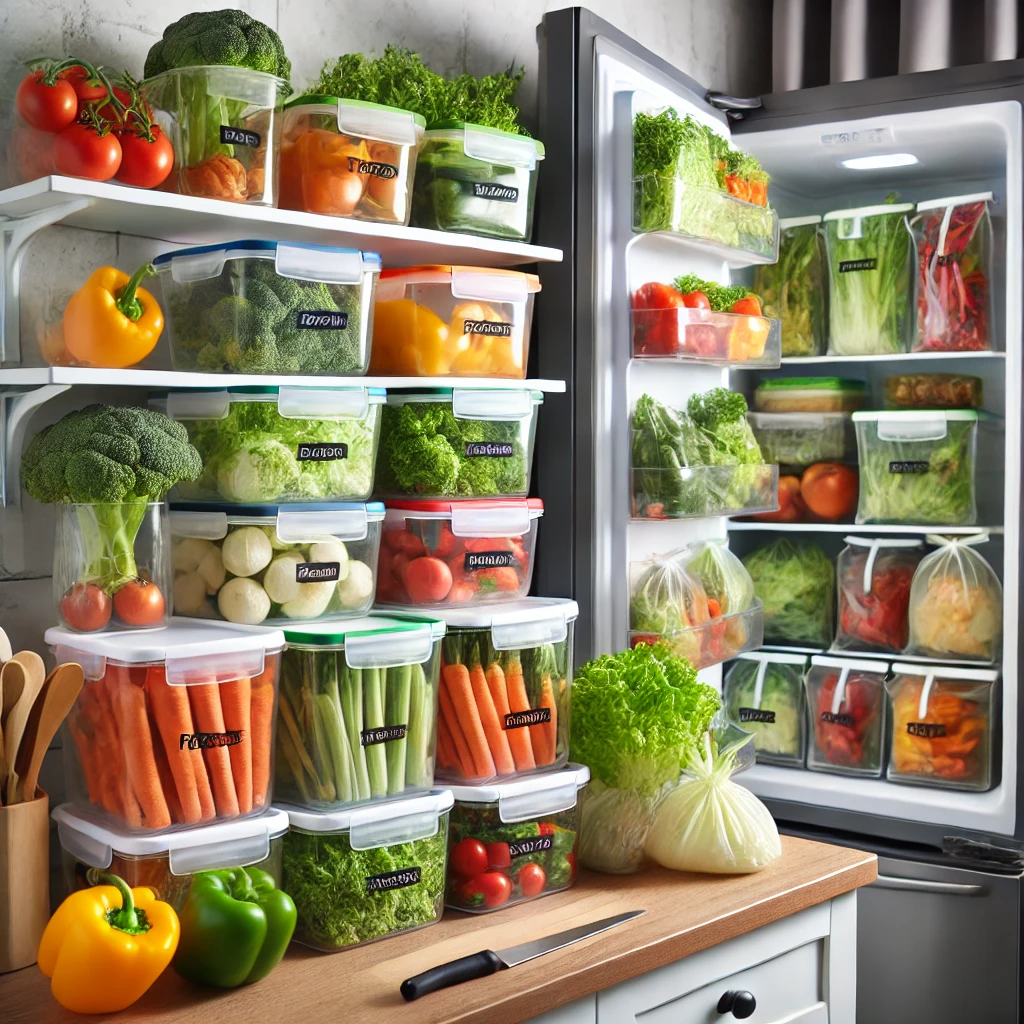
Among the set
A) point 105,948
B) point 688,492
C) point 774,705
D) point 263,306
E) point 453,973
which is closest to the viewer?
point 105,948

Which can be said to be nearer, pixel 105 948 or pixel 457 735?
pixel 105 948

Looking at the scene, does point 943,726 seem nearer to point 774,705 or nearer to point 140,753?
point 774,705

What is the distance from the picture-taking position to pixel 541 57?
2369mm

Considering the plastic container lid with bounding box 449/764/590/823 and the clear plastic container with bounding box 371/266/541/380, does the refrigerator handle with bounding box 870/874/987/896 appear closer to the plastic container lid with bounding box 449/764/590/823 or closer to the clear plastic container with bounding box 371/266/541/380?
the plastic container lid with bounding box 449/764/590/823

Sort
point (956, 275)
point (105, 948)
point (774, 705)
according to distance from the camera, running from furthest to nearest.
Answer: point (774, 705) → point (956, 275) → point (105, 948)

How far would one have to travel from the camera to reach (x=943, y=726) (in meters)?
2.86

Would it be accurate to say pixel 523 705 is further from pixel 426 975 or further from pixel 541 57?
pixel 541 57

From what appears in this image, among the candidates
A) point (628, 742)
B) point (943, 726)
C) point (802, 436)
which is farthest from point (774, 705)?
point (628, 742)

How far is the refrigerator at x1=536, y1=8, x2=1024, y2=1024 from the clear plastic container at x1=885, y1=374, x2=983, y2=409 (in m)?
0.07

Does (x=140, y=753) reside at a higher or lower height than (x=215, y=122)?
lower

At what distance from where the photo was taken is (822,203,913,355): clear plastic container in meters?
2.92

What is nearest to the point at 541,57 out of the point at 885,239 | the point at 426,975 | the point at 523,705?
the point at 885,239

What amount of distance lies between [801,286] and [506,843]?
5.51 ft

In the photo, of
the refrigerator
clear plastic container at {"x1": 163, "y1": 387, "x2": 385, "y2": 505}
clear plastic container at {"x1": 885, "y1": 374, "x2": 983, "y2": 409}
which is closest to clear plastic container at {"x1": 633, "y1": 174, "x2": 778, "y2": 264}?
the refrigerator
